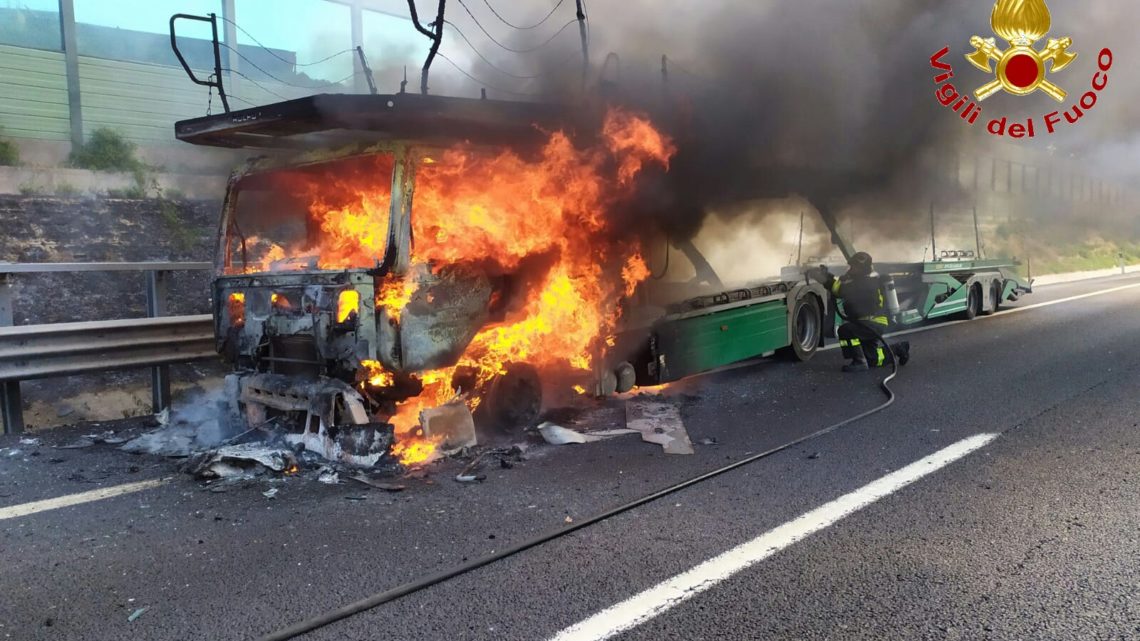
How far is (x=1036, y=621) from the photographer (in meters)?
2.51

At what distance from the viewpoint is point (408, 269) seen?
453 centimetres

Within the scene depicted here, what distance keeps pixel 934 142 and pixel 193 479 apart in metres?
10.7

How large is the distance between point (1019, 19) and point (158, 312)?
10953 mm

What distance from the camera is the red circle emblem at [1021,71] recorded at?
10.5 metres

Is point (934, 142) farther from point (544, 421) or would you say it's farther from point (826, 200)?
point (544, 421)

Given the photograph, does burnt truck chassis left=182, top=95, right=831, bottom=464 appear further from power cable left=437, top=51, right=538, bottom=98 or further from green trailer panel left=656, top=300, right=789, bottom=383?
power cable left=437, top=51, right=538, bottom=98

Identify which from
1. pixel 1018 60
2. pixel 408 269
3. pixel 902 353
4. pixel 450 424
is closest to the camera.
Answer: pixel 408 269

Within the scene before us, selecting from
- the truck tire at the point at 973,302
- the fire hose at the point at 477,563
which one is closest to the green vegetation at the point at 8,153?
the fire hose at the point at 477,563

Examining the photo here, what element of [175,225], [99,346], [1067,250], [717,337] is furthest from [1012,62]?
[1067,250]

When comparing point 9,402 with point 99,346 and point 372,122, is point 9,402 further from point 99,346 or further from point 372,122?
point 372,122

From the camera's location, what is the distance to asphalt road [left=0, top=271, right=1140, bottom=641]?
258cm

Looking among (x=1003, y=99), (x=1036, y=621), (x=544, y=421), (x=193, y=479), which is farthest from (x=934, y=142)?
(x=193, y=479)

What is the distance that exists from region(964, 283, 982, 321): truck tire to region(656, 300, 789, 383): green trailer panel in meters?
5.92

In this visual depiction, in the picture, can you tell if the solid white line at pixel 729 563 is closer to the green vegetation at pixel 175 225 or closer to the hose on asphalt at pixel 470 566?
the hose on asphalt at pixel 470 566
